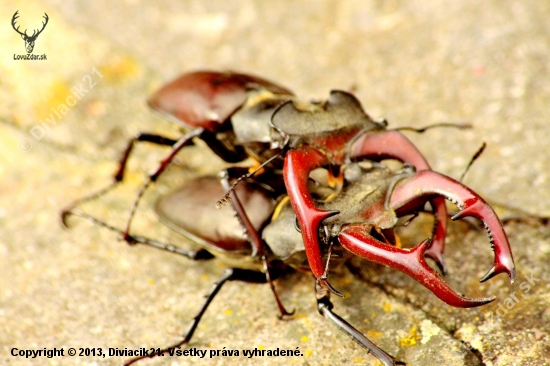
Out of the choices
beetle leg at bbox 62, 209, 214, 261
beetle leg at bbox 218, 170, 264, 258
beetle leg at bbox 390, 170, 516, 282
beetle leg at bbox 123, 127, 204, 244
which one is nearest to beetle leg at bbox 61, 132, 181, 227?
beetle leg at bbox 123, 127, 204, 244

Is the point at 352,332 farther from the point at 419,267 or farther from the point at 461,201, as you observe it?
the point at 461,201

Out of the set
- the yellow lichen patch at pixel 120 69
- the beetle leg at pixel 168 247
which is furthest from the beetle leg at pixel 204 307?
the yellow lichen patch at pixel 120 69

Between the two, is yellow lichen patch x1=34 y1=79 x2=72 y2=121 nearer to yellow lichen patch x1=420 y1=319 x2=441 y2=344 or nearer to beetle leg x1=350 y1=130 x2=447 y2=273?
beetle leg x1=350 y1=130 x2=447 y2=273

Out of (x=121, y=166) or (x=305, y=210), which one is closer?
(x=305, y=210)

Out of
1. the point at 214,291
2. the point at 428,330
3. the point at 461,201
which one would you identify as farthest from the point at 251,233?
the point at 461,201

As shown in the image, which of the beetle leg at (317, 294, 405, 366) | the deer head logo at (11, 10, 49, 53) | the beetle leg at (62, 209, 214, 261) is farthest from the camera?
the deer head logo at (11, 10, 49, 53)

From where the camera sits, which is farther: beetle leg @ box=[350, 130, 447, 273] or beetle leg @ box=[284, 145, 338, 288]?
beetle leg @ box=[350, 130, 447, 273]
